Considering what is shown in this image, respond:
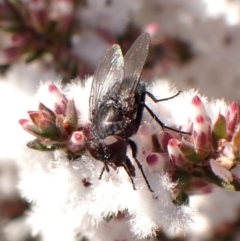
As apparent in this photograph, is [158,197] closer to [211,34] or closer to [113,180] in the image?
[113,180]

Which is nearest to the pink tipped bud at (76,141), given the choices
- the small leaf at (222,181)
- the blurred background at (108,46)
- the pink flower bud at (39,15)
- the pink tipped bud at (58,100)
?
the pink tipped bud at (58,100)

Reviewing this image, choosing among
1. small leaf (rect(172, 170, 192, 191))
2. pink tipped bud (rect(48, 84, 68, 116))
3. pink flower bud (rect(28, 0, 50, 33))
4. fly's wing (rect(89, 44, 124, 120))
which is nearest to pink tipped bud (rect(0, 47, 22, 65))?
pink flower bud (rect(28, 0, 50, 33))

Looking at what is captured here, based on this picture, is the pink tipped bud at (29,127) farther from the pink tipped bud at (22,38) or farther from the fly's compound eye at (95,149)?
the pink tipped bud at (22,38)

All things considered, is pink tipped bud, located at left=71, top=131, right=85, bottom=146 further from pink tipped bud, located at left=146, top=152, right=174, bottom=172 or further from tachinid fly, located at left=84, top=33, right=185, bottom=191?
pink tipped bud, located at left=146, top=152, right=174, bottom=172

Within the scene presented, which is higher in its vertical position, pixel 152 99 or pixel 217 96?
pixel 152 99

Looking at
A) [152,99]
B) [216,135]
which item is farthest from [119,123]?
[216,135]

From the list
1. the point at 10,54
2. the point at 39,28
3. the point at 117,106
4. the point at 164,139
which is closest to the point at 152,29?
the point at 39,28
